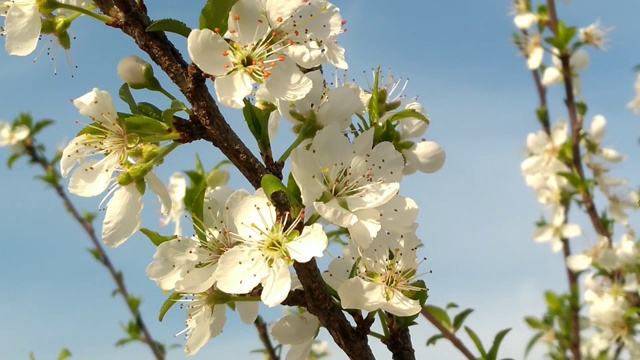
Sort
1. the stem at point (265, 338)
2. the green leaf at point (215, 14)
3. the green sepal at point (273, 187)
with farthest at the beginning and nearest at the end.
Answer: the stem at point (265, 338) < the green leaf at point (215, 14) < the green sepal at point (273, 187)

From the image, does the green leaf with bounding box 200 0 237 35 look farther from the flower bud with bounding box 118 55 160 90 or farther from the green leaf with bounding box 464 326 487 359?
the green leaf with bounding box 464 326 487 359

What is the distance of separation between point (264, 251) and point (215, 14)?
1.63 ft

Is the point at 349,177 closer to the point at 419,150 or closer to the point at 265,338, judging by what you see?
the point at 419,150

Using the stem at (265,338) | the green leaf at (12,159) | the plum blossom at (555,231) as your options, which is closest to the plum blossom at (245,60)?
the stem at (265,338)

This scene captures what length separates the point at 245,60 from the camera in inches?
55.7

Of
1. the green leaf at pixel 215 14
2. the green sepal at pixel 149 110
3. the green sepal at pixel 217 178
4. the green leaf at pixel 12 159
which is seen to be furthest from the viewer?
the green leaf at pixel 12 159

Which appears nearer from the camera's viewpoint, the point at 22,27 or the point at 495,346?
the point at 22,27

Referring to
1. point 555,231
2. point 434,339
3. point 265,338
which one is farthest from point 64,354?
point 555,231

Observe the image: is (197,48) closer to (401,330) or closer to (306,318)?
(306,318)

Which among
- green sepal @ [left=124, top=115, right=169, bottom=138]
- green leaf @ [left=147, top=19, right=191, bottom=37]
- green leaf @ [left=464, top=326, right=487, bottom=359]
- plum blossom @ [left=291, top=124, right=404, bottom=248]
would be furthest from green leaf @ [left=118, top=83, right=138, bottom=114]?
green leaf @ [left=464, top=326, right=487, bottom=359]

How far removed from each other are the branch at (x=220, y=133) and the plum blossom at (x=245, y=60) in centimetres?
5

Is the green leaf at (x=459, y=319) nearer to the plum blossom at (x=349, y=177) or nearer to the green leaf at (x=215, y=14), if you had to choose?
the plum blossom at (x=349, y=177)

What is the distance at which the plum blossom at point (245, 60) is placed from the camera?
129cm

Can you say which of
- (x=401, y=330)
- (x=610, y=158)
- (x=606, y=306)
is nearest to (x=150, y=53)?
(x=401, y=330)
